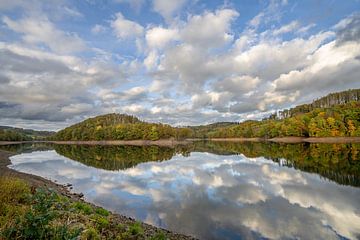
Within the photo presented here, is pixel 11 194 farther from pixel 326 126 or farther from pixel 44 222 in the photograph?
pixel 326 126

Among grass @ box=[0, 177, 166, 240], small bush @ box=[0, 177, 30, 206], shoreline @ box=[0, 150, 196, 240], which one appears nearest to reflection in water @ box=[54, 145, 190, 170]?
shoreline @ box=[0, 150, 196, 240]

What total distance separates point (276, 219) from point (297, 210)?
2901mm

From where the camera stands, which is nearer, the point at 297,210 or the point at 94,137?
the point at 297,210

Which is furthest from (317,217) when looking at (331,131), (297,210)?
(331,131)

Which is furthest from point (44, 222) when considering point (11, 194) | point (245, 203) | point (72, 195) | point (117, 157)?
point (117, 157)

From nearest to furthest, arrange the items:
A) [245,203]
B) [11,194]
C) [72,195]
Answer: [11,194], [245,203], [72,195]

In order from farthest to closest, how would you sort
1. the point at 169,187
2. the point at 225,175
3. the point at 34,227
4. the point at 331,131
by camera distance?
the point at 331,131 < the point at 225,175 < the point at 169,187 < the point at 34,227

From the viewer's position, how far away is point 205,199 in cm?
2256

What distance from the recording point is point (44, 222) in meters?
6.52

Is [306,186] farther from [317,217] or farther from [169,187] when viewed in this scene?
[169,187]

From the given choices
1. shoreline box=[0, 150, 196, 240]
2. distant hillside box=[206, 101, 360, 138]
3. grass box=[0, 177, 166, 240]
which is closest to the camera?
grass box=[0, 177, 166, 240]

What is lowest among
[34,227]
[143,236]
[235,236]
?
[235,236]

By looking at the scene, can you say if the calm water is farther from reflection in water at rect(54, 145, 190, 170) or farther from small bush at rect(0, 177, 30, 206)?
reflection in water at rect(54, 145, 190, 170)

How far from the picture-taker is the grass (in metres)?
6.38
